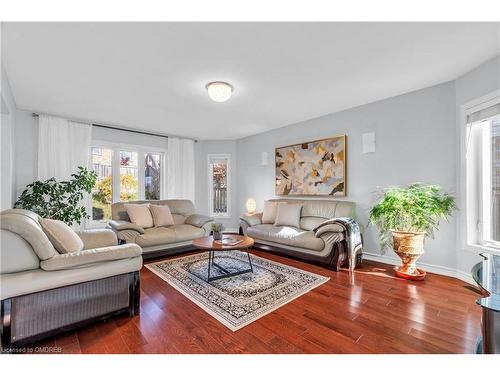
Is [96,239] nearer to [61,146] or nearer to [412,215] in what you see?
[61,146]

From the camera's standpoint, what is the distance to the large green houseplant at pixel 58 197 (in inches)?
136

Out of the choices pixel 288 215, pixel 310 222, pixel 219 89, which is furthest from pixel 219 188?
pixel 219 89

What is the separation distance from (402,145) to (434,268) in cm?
173

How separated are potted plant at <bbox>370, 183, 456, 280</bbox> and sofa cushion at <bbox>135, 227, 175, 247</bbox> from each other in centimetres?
312

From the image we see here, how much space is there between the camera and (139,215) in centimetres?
399

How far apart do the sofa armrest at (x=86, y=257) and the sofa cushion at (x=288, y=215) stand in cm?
270

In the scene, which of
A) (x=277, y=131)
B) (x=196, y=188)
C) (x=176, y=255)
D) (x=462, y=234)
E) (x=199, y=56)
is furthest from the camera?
(x=196, y=188)

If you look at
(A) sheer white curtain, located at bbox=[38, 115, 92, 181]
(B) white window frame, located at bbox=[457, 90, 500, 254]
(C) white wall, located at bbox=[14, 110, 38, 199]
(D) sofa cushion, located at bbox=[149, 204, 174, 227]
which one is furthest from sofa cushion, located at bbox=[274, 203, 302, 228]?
(C) white wall, located at bbox=[14, 110, 38, 199]

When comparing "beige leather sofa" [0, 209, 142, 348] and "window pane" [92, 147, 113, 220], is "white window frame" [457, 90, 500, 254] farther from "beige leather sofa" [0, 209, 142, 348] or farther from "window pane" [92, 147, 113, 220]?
"window pane" [92, 147, 113, 220]

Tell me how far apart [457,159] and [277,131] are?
3.15m
